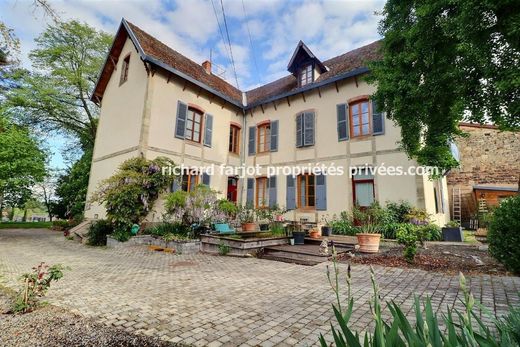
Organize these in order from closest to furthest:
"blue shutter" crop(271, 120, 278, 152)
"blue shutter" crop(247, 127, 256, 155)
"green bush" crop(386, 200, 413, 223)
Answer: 1. "green bush" crop(386, 200, 413, 223)
2. "blue shutter" crop(271, 120, 278, 152)
3. "blue shutter" crop(247, 127, 256, 155)

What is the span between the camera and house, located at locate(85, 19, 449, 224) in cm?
981

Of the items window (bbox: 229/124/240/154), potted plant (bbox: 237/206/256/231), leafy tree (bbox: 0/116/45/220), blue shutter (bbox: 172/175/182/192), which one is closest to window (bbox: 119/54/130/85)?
leafy tree (bbox: 0/116/45/220)

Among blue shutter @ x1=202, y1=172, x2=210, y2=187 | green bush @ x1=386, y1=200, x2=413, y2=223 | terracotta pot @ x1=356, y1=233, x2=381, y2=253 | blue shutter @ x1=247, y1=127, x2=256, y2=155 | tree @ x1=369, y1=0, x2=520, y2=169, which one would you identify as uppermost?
blue shutter @ x1=247, y1=127, x2=256, y2=155

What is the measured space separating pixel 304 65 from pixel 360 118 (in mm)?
4005

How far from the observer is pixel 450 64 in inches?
185

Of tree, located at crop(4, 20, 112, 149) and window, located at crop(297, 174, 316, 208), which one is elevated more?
tree, located at crop(4, 20, 112, 149)

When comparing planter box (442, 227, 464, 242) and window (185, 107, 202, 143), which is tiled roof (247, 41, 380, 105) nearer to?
window (185, 107, 202, 143)

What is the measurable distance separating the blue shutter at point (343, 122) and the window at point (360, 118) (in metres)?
0.21

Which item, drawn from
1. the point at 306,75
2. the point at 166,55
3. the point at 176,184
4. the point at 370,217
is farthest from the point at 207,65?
the point at 370,217

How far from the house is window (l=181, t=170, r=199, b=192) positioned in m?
0.04

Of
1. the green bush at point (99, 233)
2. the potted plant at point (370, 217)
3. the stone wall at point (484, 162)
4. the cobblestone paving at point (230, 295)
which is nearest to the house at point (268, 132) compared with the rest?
the potted plant at point (370, 217)

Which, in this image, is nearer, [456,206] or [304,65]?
[304,65]

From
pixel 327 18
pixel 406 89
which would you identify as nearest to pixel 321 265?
pixel 406 89

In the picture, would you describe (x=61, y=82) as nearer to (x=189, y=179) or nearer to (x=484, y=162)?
(x=189, y=179)
